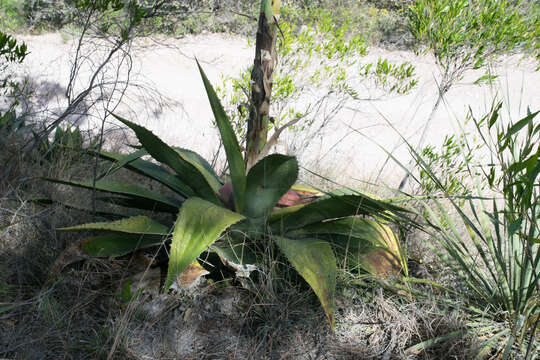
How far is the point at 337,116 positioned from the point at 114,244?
468 centimetres

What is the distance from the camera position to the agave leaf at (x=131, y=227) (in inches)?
62.4

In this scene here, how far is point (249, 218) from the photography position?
78.0 inches

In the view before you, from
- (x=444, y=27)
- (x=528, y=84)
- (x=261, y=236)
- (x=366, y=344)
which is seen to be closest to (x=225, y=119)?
(x=261, y=236)

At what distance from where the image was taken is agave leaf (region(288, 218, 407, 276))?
185 cm

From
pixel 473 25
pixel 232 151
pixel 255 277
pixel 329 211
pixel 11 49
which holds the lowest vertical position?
pixel 255 277

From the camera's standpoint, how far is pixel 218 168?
13.6ft

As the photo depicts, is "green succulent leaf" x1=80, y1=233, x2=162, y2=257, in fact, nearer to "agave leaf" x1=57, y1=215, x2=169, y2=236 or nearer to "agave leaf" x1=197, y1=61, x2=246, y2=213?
"agave leaf" x1=57, y1=215, x2=169, y2=236

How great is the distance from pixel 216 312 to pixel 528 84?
8030 mm

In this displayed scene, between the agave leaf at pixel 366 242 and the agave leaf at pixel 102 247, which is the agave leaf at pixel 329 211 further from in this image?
the agave leaf at pixel 102 247

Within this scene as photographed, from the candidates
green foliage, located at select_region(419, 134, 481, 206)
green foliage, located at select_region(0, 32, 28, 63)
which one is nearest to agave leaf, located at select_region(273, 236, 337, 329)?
green foliage, located at select_region(419, 134, 481, 206)

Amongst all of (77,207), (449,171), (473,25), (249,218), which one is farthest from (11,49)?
(449,171)

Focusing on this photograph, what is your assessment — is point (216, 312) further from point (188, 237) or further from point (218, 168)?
point (218, 168)

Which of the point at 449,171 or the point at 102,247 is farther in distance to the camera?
the point at 449,171

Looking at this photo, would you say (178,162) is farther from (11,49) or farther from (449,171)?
(449,171)
